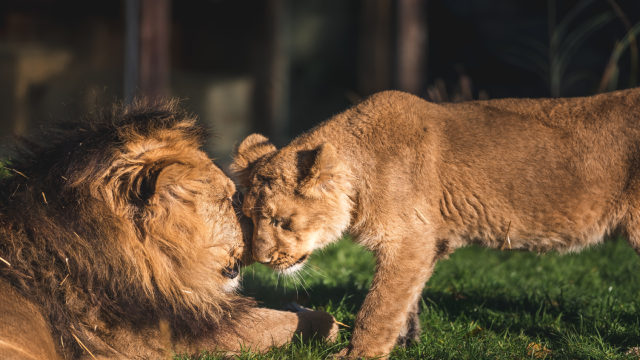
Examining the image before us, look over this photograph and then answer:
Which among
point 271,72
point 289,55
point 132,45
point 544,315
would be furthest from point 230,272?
point 289,55

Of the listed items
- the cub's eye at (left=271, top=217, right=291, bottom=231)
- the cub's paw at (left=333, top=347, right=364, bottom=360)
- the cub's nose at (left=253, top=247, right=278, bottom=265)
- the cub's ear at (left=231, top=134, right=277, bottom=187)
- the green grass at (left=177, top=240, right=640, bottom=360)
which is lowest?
the green grass at (left=177, top=240, right=640, bottom=360)

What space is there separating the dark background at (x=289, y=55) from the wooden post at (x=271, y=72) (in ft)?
0.05

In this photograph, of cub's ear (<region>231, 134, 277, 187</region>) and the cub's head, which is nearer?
the cub's head

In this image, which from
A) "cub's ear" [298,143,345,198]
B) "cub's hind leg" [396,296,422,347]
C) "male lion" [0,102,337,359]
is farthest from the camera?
"cub's hind leg" [396,296,422,347]

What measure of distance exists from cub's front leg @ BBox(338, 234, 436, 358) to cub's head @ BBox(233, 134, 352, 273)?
0.32 m

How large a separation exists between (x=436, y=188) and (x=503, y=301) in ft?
4.24

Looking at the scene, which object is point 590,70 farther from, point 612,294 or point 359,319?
point 359,319

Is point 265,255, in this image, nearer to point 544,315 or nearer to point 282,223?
point 282,223

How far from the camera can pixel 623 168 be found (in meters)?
2.67

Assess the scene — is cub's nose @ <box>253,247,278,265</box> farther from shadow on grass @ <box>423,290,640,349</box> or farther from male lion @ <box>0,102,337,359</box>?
shadow on grass @ <box>423,290,640,349</box>

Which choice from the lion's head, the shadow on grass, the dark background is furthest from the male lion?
the dark background

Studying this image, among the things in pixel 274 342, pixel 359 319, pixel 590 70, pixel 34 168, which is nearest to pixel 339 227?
pixel 359 319

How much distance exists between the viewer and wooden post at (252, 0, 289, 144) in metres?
8.32

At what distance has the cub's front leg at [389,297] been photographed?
265 centimetres
